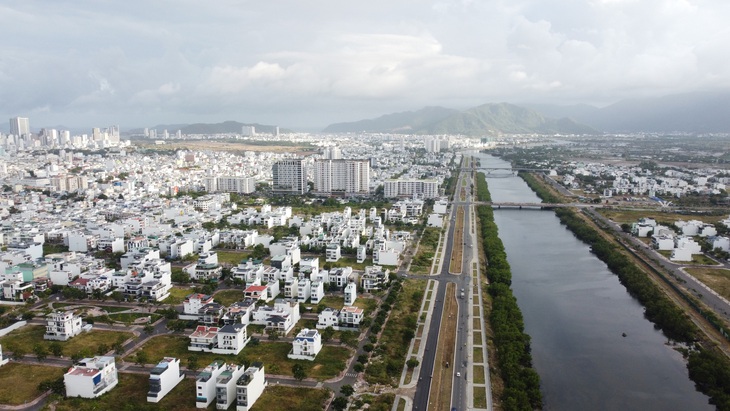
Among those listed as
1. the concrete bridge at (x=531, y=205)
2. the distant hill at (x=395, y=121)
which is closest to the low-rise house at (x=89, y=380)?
the concrete bridge at (x=531, y=205)

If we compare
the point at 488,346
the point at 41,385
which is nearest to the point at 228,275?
the point at 41,385

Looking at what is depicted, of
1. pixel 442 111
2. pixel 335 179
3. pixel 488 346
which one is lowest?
pixel 488 346

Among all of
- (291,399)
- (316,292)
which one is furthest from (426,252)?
(291,399)

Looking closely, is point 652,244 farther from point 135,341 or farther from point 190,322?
point 135,341

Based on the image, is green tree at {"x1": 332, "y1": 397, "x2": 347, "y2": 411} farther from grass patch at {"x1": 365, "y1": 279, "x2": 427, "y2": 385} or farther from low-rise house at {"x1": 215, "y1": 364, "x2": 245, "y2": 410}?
low-rise house at {"x1": 215, "y1": 364, "x2": 245, "y2": 410}

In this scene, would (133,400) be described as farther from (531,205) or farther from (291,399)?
(531,205)
